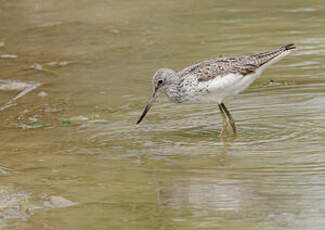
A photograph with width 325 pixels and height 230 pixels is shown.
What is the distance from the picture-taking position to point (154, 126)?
841 centimetres

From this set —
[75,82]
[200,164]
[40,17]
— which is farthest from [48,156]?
[40,17]

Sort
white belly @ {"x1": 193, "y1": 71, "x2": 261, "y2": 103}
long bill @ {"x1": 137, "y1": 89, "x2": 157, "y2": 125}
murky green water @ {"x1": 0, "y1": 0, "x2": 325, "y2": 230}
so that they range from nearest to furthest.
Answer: murky green water @ {"x1": 0, "y1": 0, "x2": 325, "y2": 230} < white belly @ {"x1": 193, "y1": 71, "x2": 261, "y2": 103} < long bill @ {"x1": 137, "y1": 89, "x2": 157, "y2": 125}

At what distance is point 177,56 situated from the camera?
37.9 feet

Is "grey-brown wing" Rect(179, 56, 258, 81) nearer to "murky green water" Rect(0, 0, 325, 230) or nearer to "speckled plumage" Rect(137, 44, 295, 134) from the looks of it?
"speckled plumage" Rect(137, 44, 295, 134)

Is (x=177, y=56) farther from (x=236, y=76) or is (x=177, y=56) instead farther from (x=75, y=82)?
(x=236, y=76)

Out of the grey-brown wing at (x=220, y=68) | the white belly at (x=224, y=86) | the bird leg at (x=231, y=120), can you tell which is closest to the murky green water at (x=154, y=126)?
the bird leg at (x=231, y=120)

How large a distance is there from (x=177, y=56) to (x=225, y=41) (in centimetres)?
103

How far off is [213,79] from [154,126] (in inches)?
39.3

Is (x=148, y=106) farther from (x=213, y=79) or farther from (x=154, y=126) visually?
(x=213, y=79)

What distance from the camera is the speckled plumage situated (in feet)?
25.9

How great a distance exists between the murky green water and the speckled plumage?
435 mm

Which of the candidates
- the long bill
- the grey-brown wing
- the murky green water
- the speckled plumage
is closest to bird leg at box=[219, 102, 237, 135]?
the speckled plumage

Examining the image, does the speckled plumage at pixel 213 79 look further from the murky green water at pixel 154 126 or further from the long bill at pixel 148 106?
the murky green water at pixel 154 126

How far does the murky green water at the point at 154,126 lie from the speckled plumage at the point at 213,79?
1.43ft
